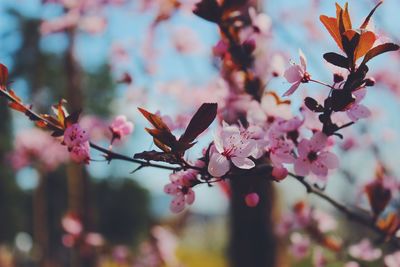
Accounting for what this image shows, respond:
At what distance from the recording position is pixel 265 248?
81.7 inches

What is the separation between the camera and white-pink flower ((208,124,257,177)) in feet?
2.45

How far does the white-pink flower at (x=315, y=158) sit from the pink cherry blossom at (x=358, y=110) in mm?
61

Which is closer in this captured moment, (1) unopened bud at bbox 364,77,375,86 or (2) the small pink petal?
(1) unopened bud at bbox 364,77,375,86

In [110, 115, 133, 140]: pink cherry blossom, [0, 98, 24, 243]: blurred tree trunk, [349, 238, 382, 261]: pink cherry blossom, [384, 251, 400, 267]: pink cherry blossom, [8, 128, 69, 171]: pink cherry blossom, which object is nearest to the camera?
[110, 115, 133, 140]: pink cherry blossom

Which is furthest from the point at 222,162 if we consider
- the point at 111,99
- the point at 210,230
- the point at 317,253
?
the point at 210,230

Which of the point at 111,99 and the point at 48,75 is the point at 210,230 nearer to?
the point at 111,99

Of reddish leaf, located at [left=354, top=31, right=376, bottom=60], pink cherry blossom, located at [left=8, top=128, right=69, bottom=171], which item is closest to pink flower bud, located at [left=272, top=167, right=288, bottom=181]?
reddish leaf, located at [left=354, top=31, right=376, bottom=60]

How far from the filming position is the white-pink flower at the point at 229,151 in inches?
29.5

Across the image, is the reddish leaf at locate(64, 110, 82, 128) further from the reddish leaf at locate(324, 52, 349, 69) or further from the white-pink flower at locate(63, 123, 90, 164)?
the reddish leaf at locate(324, 52, 349, 69)

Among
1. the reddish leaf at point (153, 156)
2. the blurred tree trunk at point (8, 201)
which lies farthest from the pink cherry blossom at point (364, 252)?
the blurred tree trunk at point (8, 201)

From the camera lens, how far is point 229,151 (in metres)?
0.78

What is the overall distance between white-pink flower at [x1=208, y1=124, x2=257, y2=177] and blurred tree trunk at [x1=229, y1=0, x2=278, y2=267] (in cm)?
129

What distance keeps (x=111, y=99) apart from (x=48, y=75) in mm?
2360

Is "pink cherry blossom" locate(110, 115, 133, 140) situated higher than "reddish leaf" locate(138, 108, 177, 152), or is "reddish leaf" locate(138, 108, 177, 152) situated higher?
"pink cherry blossom" locate(110, 115, 133, 140)
